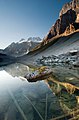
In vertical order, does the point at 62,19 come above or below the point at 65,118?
above

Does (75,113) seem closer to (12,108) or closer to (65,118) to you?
(65,118)

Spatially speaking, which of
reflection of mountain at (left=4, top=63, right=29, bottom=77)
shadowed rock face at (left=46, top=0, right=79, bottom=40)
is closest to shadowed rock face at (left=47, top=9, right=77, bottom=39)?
shadowed rock face at (left=46, top=0, right=79, bottom=40)

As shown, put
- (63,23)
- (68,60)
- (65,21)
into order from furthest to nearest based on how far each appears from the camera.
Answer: (63,23)
(65,21)
(68,60)

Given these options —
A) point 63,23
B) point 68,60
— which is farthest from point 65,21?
point 68,60

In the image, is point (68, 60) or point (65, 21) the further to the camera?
point (65, 21)

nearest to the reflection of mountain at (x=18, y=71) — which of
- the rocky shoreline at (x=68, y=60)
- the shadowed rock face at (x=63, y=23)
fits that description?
the rocky shoreline at (x=68, y=60)

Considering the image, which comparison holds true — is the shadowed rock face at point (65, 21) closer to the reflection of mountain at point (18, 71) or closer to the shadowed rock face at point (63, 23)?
the shadowed rock face at point (63, 23)

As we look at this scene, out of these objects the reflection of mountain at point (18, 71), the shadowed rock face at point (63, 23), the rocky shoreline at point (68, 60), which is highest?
the shadowed rock face at point (63, 23)

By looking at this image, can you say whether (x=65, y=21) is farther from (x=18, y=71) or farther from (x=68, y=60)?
(x=18, y=71)

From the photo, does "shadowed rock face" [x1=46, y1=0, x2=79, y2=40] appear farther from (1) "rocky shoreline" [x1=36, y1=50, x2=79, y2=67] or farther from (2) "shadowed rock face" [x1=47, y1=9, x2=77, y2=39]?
(1) "rocky shoreline" [x1=36, y1=50, x2=79, y2=67]

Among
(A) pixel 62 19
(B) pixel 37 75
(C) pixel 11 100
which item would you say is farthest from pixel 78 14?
(C) pixel 11 100

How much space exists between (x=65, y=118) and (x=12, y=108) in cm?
412

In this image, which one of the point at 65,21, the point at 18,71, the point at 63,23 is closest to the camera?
the point at 18,71

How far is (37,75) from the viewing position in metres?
25.2
